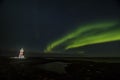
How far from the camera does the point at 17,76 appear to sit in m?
23.0

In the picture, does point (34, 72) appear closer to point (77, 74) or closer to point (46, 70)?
point (46, 70)

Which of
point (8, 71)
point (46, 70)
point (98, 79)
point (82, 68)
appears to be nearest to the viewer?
point (98, 79)

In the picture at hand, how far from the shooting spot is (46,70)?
26.5 meters

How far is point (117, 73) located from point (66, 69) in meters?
5.40

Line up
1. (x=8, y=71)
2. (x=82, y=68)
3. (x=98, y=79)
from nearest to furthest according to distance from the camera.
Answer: (x=98, y=79) < (x=8, y=71) < (x=82, y=68)

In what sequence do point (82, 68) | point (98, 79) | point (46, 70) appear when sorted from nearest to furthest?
1. point (98, 79)
2. point (46, 70)
3. point (82, 68)

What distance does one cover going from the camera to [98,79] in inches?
890

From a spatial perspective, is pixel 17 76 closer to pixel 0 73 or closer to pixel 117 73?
pixel 0 73

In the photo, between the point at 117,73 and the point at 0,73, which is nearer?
the point at 0,73

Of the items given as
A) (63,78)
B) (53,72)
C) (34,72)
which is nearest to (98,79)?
(63,78)

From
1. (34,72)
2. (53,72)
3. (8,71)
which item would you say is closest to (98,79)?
(53,72)

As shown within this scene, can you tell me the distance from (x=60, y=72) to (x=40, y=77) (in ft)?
9.92

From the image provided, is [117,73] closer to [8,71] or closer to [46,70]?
[46,70]

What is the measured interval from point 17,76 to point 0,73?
1.88 meters
